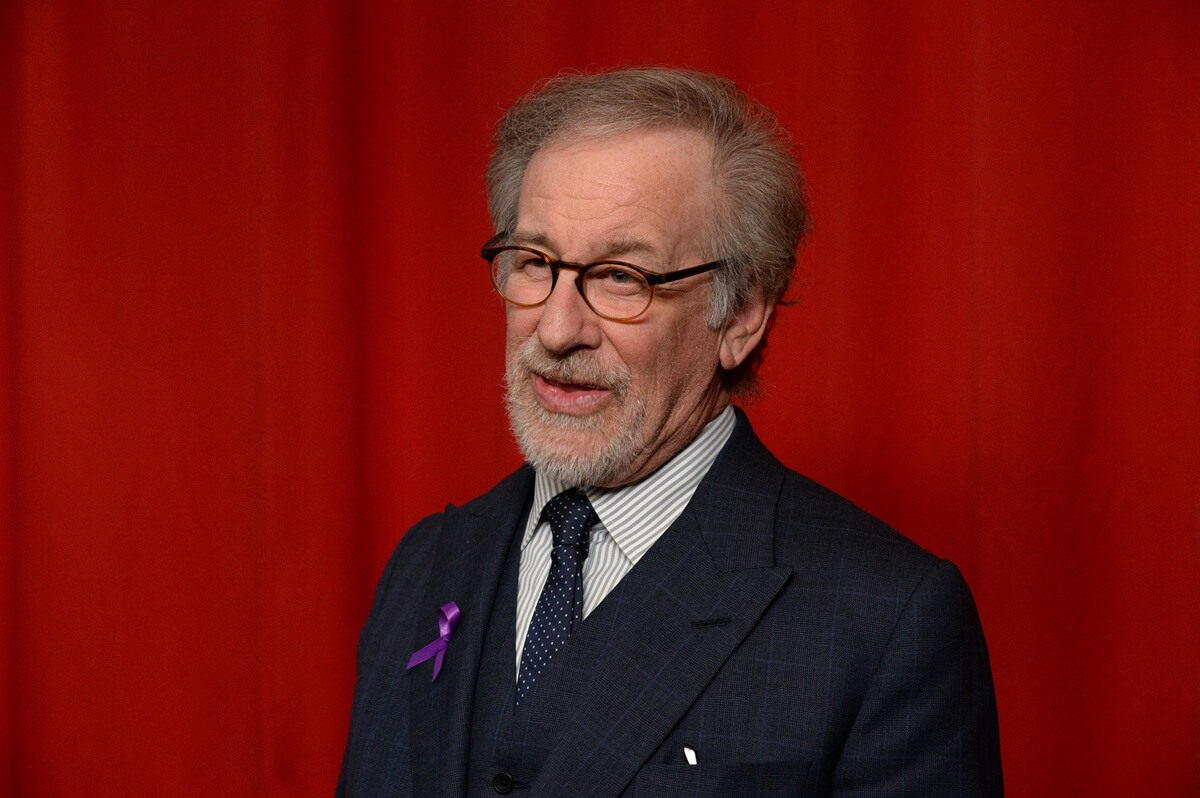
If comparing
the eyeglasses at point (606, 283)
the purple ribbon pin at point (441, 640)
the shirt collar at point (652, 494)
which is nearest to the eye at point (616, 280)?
the eyeglasses at point (606, 283)

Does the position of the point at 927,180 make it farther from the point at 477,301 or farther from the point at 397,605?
the point at 397,605

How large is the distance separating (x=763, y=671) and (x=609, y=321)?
1.58 ft

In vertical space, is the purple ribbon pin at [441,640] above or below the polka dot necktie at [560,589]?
below

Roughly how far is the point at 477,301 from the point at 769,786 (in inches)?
57.3

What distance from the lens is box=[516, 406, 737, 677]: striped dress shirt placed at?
158 centimetres

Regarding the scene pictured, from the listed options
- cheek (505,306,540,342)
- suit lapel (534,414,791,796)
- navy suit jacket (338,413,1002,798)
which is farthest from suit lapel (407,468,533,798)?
cheek (505,306,540,342)

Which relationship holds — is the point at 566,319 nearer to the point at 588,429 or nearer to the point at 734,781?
the point at 588,429

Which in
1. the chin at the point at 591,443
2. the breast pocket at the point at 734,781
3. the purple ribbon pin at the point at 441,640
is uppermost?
the chin at the point at 591,443

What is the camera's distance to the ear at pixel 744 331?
5.49 ft

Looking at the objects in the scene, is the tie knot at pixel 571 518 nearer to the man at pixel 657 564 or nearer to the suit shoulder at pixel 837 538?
the man at pixel 657 564

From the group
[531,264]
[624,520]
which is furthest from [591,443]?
[531,264]

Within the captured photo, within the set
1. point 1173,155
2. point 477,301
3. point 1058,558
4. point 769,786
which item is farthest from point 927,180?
point 769,786

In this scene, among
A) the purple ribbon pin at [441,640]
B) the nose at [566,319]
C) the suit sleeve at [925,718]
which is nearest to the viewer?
the suit sleeve at [925,718]

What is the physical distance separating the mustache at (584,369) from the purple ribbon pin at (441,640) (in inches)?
14.4
